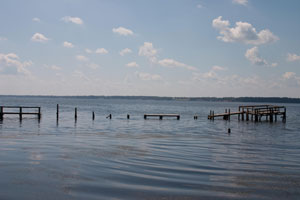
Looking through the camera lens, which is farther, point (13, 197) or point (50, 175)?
point (50, 175)

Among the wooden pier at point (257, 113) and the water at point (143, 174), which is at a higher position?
the wooden pier at point (257, 113)

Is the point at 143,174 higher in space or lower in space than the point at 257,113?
lower

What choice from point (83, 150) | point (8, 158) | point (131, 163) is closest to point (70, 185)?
point (131, 163)

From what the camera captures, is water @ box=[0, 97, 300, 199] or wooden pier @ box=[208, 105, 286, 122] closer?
water @ box=[0, 97, 300, 199]

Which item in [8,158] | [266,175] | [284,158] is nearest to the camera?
[266,175]

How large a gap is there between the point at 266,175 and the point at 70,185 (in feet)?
26.0

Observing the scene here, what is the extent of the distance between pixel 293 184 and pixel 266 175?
1509mm

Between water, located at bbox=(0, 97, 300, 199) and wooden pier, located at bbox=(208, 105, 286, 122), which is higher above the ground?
wooden pier, located at bbox=(208, 105, 286, 122)

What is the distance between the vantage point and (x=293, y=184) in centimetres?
1104

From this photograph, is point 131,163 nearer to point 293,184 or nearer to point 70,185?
point 70,185

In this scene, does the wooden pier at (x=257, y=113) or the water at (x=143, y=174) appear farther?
the wooden pier at (x=257, y=113)

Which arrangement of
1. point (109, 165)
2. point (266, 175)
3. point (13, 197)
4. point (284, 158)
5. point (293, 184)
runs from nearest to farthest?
point (13, 197) → point (293, 184) → point (266, 175) → point (109, 165) → point (284, 158)

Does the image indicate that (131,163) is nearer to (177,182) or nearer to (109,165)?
(109,165)

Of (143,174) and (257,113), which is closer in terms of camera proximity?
(143,174)
